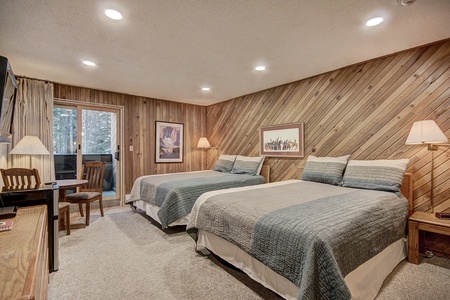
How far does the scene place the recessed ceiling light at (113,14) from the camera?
6.35 ft

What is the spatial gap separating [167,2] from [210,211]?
193 centimetres

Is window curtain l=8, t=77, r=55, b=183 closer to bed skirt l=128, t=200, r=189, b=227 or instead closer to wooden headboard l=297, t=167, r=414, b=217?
bed skirt l=128, t=200, r=189, b=227

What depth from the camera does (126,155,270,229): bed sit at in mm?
3031

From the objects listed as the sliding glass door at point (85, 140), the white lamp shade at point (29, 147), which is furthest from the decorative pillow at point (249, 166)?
the white lamp shade at point (29, 147)

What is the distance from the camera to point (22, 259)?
917 millimetres

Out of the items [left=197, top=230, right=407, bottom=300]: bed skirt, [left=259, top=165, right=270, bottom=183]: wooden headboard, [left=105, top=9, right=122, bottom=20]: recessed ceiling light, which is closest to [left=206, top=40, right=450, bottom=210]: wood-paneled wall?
[left=259, top=165, right=270, bottom=183]: wooden headboard

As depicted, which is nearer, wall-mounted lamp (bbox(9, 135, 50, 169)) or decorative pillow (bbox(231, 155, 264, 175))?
wall-mounted lamp (bbox(9, 135, 50, 169))

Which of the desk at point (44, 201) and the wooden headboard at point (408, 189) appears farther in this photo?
the wooden headboard at point (408, 189)

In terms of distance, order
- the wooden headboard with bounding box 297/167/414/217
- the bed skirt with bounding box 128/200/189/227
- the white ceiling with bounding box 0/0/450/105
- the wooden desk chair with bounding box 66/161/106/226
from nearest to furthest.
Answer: the white ceiling with bounding box 0/0/450/105 < the wooden headboard with bounding box 297/167/414/217 < the bed skirt with bounding box 128/200/189/227 < the wooden desk chair with bounding box 66/161/106/226

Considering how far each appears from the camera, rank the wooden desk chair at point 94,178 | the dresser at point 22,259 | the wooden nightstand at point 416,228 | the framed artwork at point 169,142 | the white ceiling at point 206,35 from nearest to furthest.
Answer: the dresser at point 22,259 < the white ceiling at point 206,35 < the wooden nightstand at point 416,228 < the wooden desk chair at point 94,178 < the framed artwork at point 169,142

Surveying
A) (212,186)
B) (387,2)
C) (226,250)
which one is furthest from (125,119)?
(387,2)

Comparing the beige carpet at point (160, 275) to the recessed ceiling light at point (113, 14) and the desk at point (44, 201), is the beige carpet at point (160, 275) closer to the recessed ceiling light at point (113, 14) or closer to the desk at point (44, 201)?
the desk at point (44, 201)

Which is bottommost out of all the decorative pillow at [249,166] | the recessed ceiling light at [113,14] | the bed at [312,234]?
the bed at [312,234]

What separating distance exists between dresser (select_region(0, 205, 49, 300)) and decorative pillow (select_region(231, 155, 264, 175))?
3177 millimetres
